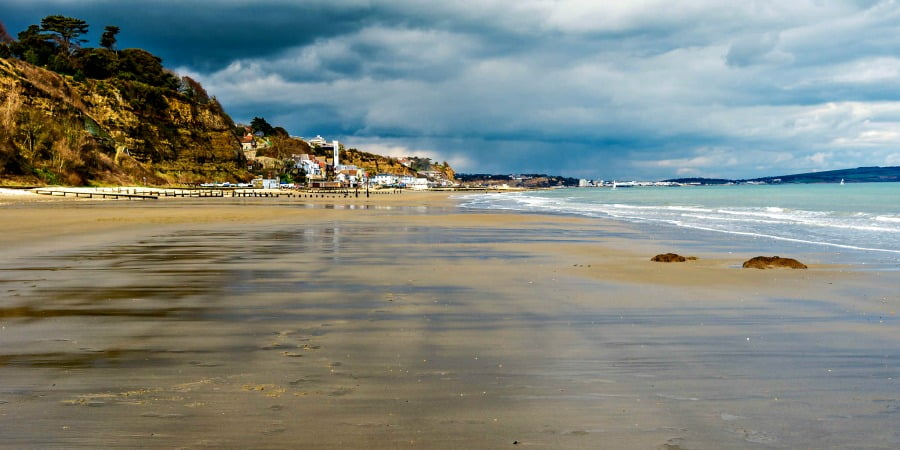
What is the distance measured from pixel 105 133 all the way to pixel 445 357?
339ft

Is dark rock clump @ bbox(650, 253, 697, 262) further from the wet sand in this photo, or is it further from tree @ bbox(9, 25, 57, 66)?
tree @ bbox(9, 25, 57, 66)

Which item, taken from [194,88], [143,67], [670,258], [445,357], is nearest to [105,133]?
[143,67]

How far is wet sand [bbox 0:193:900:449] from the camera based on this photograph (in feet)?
14.2

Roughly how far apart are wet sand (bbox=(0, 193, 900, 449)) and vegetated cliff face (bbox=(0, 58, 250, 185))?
248ft

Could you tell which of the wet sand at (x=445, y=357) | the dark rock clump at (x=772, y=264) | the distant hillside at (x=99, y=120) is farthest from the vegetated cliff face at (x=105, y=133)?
the dark rock clump at (x=772, y=264)

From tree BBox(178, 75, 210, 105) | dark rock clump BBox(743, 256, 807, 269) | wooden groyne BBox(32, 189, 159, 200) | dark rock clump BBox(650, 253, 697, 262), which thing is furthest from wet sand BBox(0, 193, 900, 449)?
tree BBox(178, 75, 210, 105)

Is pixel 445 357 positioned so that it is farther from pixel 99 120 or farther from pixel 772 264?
pixel 99 120

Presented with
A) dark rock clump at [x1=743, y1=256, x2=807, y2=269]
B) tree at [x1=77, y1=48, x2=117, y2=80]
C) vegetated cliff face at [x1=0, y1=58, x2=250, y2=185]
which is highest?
tree at [x1=77, y1=48, x2=117, y2=80]

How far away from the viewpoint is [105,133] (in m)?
92.6

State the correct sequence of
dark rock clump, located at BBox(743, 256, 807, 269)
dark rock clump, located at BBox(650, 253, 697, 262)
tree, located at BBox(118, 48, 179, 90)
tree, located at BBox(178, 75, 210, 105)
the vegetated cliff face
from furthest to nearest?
1. tree, located at BBox(178, 75, 210, 105)
2. tree, located at BBox(118, 48, 179, 90)
3. the vegetated cliff face
4. dark rock clump, located at BBox(650, 253, 697, 262)
5. dark rock clump, located at BBox(743, 256, 807, 269)

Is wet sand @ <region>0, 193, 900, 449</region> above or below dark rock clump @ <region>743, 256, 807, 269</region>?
below

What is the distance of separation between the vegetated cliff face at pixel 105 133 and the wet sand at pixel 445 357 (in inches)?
2980

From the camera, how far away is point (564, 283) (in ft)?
37.8

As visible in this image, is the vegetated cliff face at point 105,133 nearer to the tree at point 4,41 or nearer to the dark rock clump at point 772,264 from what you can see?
the tree at point 4,41
